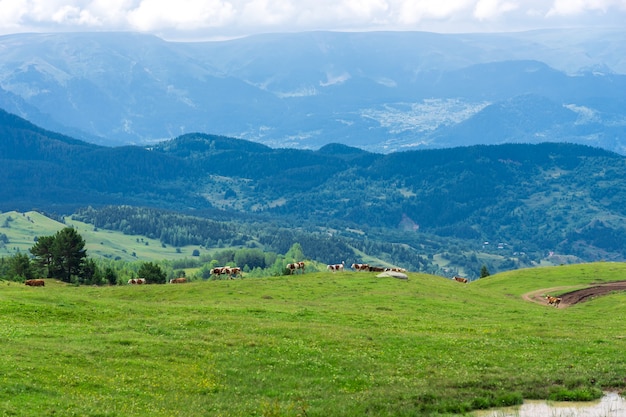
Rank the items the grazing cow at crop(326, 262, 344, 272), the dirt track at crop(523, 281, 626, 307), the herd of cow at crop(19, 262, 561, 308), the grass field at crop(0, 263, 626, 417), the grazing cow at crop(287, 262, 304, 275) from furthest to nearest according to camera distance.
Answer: the grazing cow at crop(326, 262, 344, 272), the grazing cow at crop(287, 262, 304, 275), the dirt track at crop(523, 281, 626, 307), the herd of cow at crop(19, 262, 561, 308), the grass field at crop(0, 263, 626, 417)

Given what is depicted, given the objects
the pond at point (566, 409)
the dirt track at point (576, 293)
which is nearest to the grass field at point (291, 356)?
the pond at point (566, 409)

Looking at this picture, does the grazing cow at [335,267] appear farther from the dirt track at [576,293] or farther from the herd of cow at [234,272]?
the dirt track at [576,293]

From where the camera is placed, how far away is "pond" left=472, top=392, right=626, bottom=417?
36.3m

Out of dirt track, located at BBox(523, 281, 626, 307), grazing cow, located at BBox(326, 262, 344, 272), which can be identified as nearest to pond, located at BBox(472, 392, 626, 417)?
dirt track, located at BBox(523, 281, 626, 307)

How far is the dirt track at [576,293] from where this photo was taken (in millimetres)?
85688

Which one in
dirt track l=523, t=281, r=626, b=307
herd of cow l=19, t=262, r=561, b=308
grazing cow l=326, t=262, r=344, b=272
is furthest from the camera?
grazing cow l=326, t=262, r=344, b=272

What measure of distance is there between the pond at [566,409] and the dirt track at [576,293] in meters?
46.8

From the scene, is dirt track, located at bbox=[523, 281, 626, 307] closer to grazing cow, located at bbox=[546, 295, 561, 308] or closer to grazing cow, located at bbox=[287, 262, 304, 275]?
grazing cow, located at bbox=[546, 295, 561, 308]

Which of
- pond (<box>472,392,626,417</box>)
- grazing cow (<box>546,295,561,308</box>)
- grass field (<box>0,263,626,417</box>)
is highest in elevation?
grazing cow (<box>546,295,561,308</box>)

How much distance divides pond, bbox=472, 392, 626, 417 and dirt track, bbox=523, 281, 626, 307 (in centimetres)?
4679

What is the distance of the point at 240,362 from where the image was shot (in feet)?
146

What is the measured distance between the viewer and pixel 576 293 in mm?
89188

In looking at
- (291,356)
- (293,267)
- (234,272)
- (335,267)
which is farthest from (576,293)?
(291,356)

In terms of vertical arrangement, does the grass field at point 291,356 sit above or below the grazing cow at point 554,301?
below
